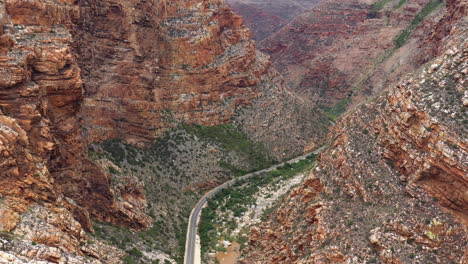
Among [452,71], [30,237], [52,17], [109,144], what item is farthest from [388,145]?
[109,144]

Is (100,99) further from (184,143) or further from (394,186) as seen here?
(394,186)

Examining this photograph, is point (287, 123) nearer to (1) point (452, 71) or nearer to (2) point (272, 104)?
(2) point (272, 104)

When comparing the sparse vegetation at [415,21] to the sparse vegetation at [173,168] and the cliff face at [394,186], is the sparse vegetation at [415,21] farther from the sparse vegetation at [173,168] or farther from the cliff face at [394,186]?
the cliff face at [394,186]

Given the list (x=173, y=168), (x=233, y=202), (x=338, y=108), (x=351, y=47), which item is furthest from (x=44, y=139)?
(x=351, y=47)

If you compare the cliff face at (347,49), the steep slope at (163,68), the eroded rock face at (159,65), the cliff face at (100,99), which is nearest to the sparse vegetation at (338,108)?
the cliff face at (347,49)

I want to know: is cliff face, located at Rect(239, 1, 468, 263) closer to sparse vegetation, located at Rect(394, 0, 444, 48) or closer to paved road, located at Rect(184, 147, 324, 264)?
paved road, located at Rect(184, 147, 324, 264)
